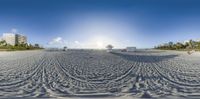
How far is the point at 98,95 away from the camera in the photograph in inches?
272

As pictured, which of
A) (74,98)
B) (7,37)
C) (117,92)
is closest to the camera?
(74,98)

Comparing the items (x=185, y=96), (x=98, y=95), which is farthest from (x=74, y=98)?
(x=185, y=96)

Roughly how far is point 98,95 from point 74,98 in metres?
0.77

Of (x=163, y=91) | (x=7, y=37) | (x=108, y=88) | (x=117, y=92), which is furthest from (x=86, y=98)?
(x=7, y=37)

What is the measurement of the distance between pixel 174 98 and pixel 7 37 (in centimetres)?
16699

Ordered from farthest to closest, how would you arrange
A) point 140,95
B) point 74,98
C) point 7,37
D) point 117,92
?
1. point 7,37
2. point 117,92
3. point 140,95
4. point 74,98

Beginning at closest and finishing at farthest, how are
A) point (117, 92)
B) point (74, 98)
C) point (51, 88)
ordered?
point (74, 98) < point (117, 92) < point (51, 88)

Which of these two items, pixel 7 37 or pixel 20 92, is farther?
pixel 7 37

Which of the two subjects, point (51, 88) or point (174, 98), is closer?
point (174, 98)

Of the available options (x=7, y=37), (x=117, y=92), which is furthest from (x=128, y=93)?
(x=7, y=37)

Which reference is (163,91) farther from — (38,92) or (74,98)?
(38,92)

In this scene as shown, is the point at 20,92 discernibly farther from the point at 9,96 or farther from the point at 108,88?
the point at 108,88

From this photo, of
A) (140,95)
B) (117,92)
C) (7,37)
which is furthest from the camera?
(7,37)

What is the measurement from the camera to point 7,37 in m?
161
